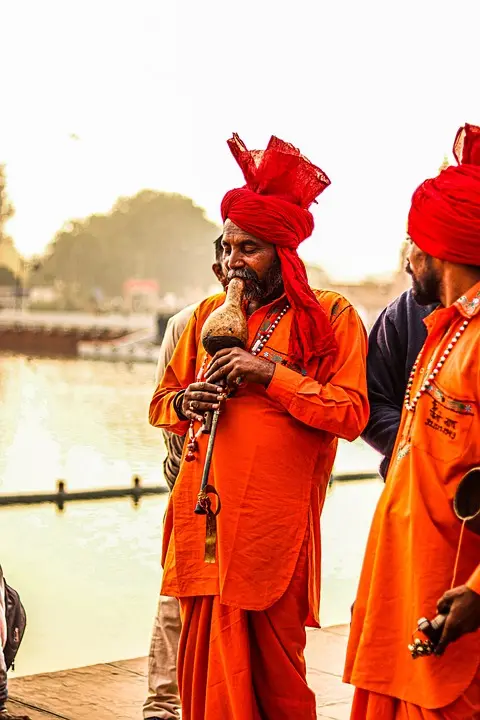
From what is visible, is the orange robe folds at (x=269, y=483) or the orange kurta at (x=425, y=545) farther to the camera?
Answer: the orange robe folds at (x=269, y=483)

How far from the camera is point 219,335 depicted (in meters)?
3.34

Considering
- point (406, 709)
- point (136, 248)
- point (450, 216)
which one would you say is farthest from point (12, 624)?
point (136, 248)

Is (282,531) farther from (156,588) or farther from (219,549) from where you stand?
(156,588)

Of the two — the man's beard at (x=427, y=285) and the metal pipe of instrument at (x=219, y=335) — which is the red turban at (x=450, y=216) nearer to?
the man's beard at (x=427, y=285)

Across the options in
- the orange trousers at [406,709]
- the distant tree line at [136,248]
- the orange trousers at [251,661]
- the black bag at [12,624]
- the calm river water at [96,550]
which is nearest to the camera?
the orange trousers at [406,709]

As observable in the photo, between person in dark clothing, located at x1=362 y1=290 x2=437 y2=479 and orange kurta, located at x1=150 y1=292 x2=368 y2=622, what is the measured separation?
0.29ft

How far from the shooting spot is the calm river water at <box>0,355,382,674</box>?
6.73 m

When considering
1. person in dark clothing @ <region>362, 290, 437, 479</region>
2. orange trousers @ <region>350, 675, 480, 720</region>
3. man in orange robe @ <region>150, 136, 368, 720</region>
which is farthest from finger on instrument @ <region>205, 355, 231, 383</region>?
orange trousers @ <region>350, 675, 480, 720</region>

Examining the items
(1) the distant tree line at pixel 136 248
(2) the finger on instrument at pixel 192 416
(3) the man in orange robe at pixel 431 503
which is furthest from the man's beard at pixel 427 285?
(1) the distant tree line at pixel 136 248

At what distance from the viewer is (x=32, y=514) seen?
12078 mm

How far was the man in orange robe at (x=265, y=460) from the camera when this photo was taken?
3301 mm

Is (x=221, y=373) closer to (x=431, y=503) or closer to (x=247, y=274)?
(x=247, y=274)

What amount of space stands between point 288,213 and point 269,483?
76 cm

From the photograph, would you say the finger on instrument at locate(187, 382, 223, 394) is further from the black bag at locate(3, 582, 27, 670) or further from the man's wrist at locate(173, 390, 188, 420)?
the black bag at locate(3, 582, 27, 670)
